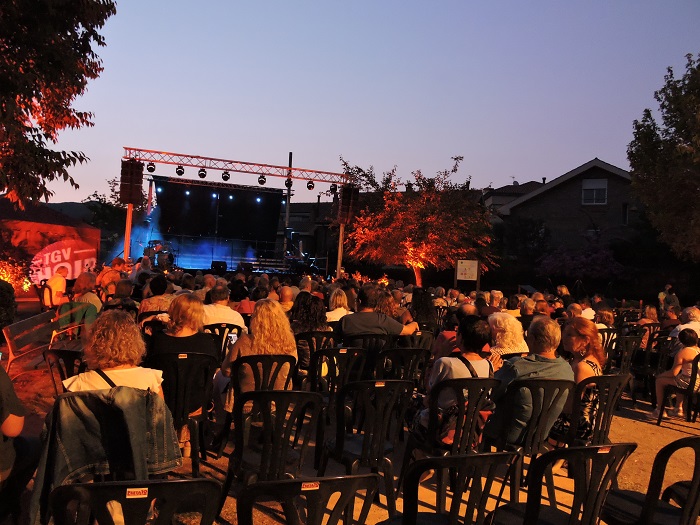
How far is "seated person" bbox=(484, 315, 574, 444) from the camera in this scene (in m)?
4.34

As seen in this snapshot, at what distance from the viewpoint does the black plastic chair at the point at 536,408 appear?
423 cm

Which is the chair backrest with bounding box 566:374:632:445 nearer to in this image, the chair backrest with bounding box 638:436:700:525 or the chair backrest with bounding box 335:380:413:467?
the chair backrest with bounding box 335:380:413:467

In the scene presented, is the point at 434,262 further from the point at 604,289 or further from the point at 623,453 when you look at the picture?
the point at 623,453

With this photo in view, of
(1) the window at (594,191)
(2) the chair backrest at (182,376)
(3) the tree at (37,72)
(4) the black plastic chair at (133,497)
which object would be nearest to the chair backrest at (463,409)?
(2) the chair backrest at (182,376)

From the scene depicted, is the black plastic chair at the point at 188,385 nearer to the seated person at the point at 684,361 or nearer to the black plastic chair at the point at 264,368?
the black plastic chair at the point at 264,368

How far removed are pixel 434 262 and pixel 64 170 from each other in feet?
61.1

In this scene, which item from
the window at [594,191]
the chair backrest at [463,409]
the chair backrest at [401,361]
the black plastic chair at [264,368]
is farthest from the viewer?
the window at [594,191]

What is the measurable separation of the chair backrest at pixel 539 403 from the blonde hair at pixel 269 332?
166 cm

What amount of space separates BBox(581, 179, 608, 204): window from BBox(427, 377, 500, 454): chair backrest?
30436mm

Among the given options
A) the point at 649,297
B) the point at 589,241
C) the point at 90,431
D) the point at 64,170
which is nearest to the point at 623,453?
the point at 90,431

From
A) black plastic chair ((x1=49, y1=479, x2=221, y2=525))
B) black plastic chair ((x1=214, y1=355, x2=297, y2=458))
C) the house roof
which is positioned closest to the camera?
black plastic chair ((x1=49, y1=479, x2=221, y2=525))

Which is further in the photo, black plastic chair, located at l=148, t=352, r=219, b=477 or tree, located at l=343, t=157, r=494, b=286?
tree, located at l=343, t=157, r=494, b=286

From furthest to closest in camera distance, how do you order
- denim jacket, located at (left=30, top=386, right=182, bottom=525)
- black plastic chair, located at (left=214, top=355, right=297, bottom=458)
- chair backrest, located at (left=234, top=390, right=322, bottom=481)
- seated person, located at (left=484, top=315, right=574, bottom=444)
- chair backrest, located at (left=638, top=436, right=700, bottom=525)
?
black plastic chair, located at (left=214, top=355, right=297, bottom=458)
seated person, located at (left=484, top=315, right=574, bottom=444)
chair backrest, located at (left=234, top=390, right=322, bottom=481)
denim jacket, located at (left=30, top=386, right=182, bottom=525)
chair backrest, located at (left=638, top=436, right=700, bottom=525)

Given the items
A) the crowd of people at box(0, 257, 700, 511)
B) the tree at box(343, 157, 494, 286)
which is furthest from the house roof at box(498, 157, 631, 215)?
the crowd of people at box(0, 257, 700, 511)
